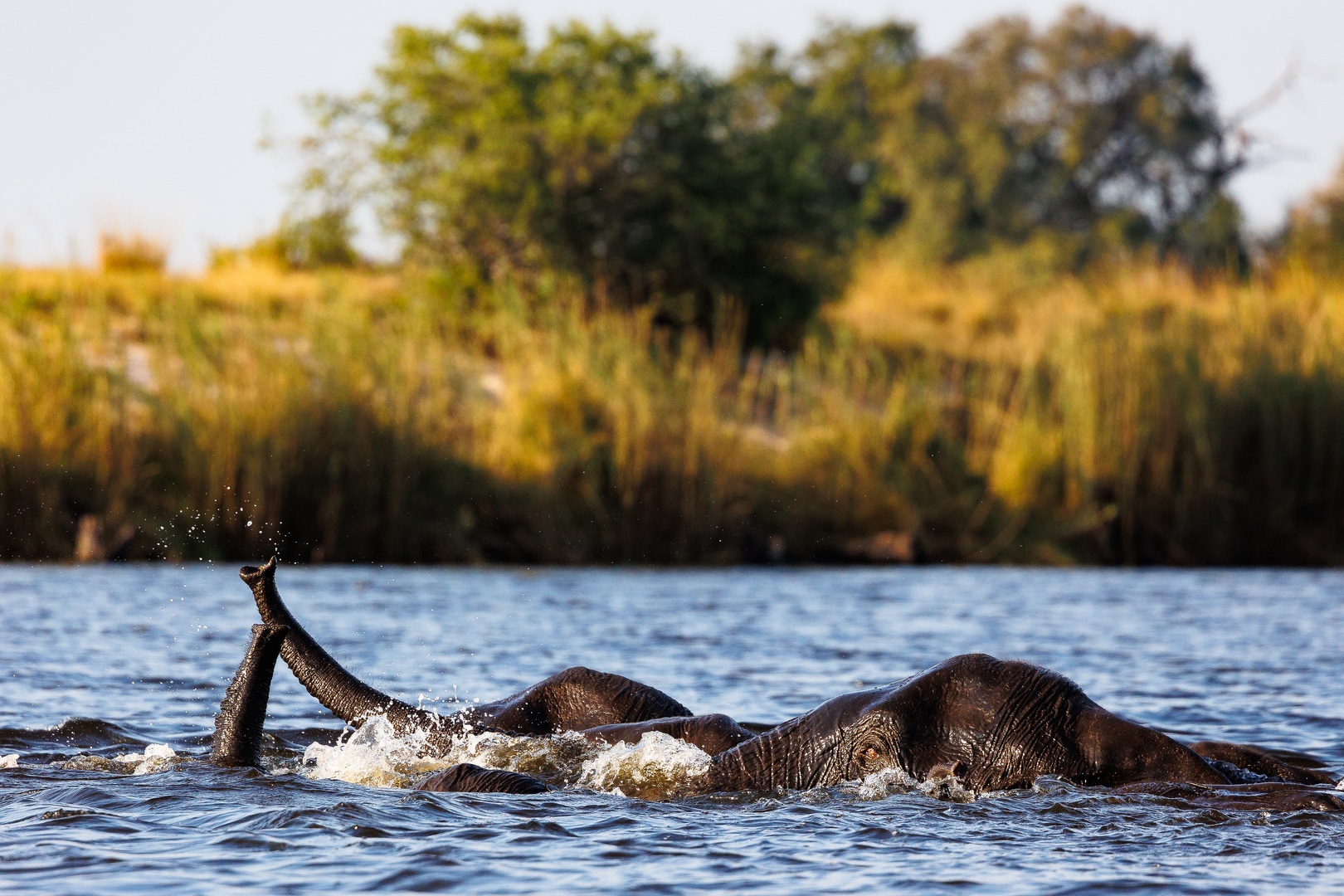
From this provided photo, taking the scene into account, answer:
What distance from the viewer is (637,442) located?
1416 cm

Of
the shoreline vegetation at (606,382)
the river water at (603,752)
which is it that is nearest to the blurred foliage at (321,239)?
the shoreline vegetation at (606,382)

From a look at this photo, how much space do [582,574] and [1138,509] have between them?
582cm

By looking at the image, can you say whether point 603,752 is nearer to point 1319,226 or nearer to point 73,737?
point 73,737

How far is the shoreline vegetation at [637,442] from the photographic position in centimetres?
1298

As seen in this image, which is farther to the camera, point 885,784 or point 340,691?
point 340,691

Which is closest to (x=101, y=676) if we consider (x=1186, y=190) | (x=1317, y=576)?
(x=1317, y=576)

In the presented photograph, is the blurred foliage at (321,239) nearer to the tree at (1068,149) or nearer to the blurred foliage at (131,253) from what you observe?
the blurred foliage at (131,253)

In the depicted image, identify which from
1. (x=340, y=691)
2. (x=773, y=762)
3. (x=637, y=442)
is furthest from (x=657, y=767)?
(x=637, y=442)

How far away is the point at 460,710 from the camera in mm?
5031

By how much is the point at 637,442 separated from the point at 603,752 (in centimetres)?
Result: 960

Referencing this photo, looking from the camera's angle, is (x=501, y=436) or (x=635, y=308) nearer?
(x=501, y=436)

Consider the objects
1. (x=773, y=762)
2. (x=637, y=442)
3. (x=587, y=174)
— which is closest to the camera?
(x=773, y=762)

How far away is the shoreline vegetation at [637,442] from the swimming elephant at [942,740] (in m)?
8.63

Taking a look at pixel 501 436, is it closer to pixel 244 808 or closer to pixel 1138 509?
pixel 1138 509
